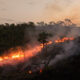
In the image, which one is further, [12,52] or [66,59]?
[12,52]

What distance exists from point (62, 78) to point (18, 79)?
10.8 metres

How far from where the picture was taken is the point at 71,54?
40.5 metres

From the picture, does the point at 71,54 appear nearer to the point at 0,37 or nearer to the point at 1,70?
the point at 1,70

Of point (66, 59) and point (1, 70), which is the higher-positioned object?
point (66, 59)

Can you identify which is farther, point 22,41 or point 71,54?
point 22,41

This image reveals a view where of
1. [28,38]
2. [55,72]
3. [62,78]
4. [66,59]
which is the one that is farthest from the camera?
[28,38]

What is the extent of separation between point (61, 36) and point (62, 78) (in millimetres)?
63019

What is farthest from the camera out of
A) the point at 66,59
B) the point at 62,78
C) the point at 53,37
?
the point at 53,37

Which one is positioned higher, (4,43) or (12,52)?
(4,43)

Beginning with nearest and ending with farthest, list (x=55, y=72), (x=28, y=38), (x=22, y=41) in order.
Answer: (x=55, y=72) < (x=22, y=41) < (x=28, y=38)

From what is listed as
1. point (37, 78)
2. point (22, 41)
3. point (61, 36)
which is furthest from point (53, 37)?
point (37, 78)

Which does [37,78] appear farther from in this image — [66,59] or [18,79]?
[66,59]

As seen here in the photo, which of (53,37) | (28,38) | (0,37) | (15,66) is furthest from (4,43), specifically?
(53,37)

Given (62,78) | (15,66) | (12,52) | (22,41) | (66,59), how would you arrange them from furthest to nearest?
1. (22,41)
2. (12,52)
3. (15,66)
4. (66,59)
5. (62,78)
